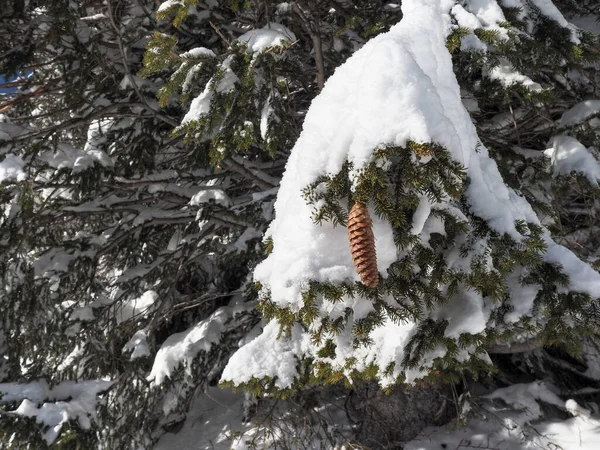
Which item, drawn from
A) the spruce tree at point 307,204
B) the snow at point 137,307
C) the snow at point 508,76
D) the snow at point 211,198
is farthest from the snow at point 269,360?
the snow at point 137,307

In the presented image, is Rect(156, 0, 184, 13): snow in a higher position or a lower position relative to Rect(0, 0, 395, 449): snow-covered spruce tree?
higher

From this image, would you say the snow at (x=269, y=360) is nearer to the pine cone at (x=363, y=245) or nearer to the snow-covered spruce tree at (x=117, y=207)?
the snow-covered spruce tree at (x=117, y=207)

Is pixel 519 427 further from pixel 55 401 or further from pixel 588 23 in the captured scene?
pixel 55 401

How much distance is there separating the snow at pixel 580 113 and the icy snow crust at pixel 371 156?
78.8 inches

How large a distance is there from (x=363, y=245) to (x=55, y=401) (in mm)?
3903

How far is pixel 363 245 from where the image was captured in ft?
4.23

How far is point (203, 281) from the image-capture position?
19.5 ft

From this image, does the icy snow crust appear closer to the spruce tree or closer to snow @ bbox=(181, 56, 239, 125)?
the spruce tree

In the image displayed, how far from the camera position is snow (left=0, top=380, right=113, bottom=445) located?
374cm

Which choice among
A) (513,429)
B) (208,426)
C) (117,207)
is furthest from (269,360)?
(208,426)

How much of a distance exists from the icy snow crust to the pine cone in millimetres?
153

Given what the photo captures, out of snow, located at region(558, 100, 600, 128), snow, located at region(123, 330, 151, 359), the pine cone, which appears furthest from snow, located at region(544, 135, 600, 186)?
snow, located at region(123, 330, 151, 359)

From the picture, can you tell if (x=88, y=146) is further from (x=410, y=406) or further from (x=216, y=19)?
(x=410, y=406)

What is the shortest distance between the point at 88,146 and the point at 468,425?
188 inches
